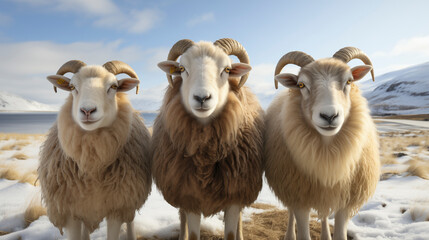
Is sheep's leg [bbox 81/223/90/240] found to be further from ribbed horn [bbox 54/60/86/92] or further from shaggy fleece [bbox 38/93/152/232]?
ribbed horn [bbox 54/60/86/92]

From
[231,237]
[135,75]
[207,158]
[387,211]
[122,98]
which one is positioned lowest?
[387,211]

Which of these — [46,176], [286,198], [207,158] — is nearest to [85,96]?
[46,176]

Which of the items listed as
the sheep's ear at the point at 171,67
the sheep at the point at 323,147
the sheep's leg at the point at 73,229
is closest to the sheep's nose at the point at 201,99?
the sheep's ear at the point at 171,67

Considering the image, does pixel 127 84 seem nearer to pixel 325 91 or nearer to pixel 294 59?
pixel 294 59

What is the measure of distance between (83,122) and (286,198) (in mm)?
2617

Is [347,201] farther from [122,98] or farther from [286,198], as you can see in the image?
[122,98]

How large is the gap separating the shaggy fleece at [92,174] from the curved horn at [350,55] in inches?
111

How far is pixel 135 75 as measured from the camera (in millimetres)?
3500

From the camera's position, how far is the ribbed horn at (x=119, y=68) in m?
3.23

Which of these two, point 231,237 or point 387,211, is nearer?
point 231,237

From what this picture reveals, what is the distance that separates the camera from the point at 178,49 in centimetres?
315

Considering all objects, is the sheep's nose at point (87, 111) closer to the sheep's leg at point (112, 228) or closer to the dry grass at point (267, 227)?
the sheep's leg at point (112, 228)

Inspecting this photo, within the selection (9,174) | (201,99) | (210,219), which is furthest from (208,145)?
(9,174)

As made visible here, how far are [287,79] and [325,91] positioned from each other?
61 centimetres
